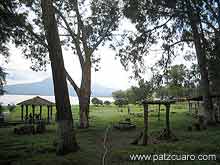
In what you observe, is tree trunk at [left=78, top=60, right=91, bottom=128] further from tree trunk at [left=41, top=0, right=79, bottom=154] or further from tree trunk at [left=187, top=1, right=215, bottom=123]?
tree trunk at [left=41, top=0, right=79, bottom=154]

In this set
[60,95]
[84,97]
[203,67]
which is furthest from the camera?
[84,97]

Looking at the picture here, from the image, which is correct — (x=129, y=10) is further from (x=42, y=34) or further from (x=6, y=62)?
(x=6, y=62)

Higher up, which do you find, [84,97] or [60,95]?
[60,95]

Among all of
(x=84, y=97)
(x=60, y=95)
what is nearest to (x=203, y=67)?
(x=84, y=97)

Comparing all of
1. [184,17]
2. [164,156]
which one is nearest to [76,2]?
[184,17]

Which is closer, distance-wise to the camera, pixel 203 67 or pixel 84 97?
pixel 203 67

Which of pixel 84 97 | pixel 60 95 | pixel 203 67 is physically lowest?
pixel 84 97

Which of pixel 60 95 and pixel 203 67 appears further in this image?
pixel 203 67

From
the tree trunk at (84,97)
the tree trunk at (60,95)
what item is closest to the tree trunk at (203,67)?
the tree trunk at (84,97)

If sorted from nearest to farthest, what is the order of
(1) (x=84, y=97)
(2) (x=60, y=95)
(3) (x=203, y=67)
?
(2) (x=60, y=95) → (3) (x=203, y=67) → (1) (x=84, y=97)

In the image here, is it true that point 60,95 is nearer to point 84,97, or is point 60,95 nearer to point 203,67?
point 84,97

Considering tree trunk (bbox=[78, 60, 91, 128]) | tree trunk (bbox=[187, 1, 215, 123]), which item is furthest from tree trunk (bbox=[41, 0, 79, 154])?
tree trunk (bbox=[187, 1, 215, 123])

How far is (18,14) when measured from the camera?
17.2 metres

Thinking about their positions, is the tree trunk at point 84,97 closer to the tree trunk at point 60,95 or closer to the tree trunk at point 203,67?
the tree trunk at point 203,67
